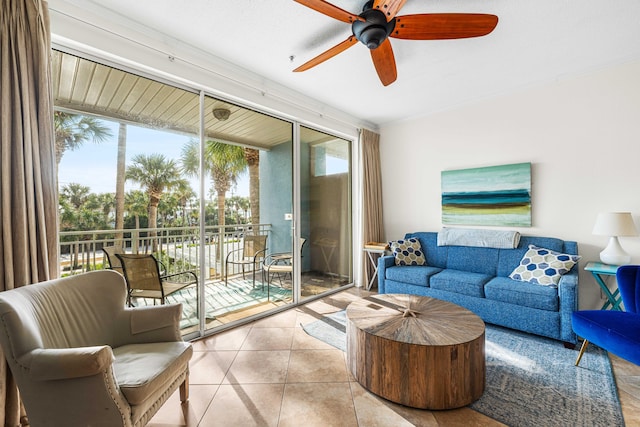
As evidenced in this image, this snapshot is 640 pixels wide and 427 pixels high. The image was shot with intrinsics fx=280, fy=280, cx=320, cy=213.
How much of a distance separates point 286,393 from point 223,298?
4.94ft

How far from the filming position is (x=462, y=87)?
10.8ft

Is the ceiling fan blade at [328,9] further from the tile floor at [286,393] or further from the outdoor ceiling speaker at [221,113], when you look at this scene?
the tile floor at [286,393]

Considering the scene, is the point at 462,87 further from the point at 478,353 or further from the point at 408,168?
the point at 478,353

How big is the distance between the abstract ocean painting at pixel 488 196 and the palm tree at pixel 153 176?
3.38 m

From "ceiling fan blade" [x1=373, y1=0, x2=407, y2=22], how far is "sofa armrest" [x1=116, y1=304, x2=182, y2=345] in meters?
2.30

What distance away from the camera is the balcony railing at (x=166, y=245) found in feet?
7.10

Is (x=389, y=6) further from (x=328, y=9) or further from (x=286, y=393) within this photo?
(x=286, y=393)

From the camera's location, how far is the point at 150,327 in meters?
1.76

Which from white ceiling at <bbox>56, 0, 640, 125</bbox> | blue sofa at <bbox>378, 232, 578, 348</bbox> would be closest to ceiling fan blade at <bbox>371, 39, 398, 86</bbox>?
white ceiling at <bbox>56, 0, 640, 125</bbox>

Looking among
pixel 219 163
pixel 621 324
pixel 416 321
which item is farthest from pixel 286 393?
pixel 621 324

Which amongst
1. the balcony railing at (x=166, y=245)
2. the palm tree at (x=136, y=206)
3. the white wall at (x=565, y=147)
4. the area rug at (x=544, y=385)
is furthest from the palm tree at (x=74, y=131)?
the white wall at (x=565, y=147)

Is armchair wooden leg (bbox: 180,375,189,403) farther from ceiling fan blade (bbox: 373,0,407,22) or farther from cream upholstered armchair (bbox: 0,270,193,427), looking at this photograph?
ceiling fan blade (bbox: 373,0,407,22)

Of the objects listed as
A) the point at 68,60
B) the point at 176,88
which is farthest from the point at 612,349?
the point at 68,60

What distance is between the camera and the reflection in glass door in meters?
3.79
